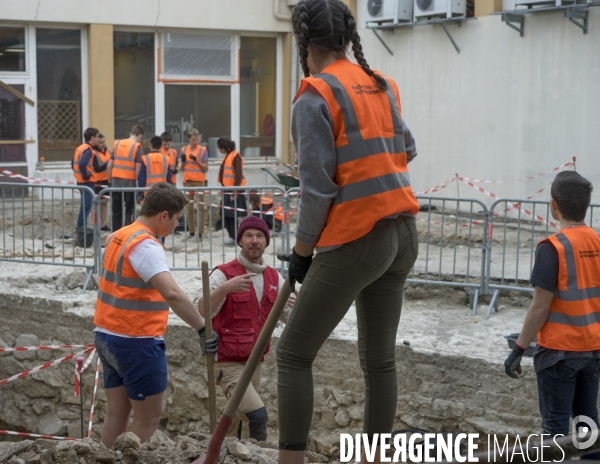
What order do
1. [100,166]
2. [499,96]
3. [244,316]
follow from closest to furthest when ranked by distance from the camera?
[244,316], [100,166], [499,96]

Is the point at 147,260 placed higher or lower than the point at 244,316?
higher

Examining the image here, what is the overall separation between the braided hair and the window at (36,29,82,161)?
551 inches

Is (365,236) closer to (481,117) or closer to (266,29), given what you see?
(481,117)

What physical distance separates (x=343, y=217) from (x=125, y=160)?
1019cm

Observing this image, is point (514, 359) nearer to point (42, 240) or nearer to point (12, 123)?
point (42, 240)

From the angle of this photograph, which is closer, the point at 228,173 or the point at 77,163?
the point at 77,163

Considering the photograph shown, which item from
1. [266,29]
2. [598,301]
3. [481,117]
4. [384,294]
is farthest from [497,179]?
[384,294]

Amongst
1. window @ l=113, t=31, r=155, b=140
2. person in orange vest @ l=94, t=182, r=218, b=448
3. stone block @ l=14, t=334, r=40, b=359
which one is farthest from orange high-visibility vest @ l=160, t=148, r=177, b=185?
person in orange vest @ l=94, t=182, r=218, b=448

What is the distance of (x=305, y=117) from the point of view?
3213 mm

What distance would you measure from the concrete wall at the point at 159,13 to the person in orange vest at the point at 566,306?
1330 centimetres

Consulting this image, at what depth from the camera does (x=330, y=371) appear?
7535 mm

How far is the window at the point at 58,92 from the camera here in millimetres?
16250

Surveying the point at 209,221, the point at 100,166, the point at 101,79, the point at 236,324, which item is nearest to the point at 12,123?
the point at 101,79

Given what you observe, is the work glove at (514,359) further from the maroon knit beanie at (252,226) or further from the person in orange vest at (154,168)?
the person in orange vest at (154,168)
